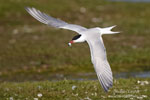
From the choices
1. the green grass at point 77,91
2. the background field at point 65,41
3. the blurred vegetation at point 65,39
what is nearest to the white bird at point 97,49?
the green grass at point 77,91

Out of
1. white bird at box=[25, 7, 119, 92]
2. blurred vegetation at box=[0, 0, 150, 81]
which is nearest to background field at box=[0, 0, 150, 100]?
blurred vegetation at box=[0, 0, 150, 81]

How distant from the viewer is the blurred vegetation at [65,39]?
69.1ft

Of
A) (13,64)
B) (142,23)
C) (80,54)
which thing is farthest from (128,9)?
(13,64)

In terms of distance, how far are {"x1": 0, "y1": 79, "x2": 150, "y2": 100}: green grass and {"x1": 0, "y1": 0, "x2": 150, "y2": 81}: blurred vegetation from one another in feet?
17.5

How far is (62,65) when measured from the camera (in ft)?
69.7

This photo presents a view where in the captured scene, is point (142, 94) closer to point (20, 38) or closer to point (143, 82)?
point (143, 82)

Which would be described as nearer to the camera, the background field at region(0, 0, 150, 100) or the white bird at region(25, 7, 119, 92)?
the white bird at region(25, 7, 119, 92)

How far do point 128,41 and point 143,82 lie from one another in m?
11.3

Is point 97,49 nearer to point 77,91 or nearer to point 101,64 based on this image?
point 101,64

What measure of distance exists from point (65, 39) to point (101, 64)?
1624 cm

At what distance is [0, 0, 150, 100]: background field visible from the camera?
68.1 feet

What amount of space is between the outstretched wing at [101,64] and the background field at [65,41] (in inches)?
160

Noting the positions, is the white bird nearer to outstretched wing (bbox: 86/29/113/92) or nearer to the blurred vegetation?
outstretched wing (bbox: 86/29/113/92)

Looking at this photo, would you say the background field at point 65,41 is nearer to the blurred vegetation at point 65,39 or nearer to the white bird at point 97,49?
the blurred vegetation at point 65,39
